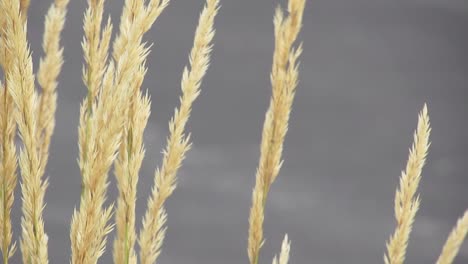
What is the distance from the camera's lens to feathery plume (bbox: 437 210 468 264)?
1.78m

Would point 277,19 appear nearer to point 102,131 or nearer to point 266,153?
point 266,153

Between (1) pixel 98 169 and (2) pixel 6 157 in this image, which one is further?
(2) pixel 6 157

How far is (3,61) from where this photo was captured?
5.49ft

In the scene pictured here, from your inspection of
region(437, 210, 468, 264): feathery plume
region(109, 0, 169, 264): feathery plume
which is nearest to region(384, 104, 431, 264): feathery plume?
region(437, 210, 468, 264): feathery plume

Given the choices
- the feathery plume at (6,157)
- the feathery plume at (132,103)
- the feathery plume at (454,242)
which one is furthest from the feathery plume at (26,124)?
the feathery plume at (454,242)

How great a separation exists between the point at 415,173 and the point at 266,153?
1.28 ft

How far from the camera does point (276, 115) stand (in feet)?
5.53

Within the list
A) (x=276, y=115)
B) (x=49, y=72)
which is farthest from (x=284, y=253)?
(x=49, y=72)

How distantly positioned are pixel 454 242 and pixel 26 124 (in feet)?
3.47

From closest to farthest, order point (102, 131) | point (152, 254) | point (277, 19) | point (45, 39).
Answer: point (102, 131) < point (277, 19) < point (152, 254) < point (45, 39)

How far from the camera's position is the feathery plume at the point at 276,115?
64.4 inches

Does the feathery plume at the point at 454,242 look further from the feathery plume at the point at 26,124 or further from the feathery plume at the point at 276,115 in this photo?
the feathery plume at the point at 26,124

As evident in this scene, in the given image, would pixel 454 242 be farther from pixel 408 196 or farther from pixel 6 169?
pixel 6 169

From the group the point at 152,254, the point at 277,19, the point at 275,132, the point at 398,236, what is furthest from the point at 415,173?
the point at 152,254
